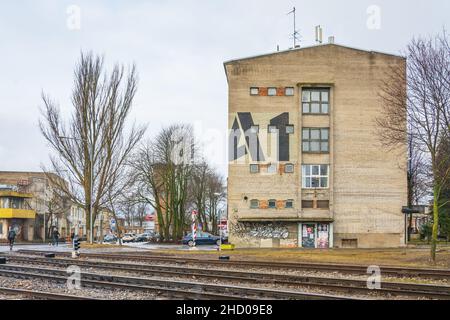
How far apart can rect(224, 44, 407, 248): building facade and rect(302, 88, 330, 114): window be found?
0.26 feet

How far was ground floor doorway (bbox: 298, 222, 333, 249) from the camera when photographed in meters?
45.8

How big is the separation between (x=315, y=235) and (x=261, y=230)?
417 centimetres

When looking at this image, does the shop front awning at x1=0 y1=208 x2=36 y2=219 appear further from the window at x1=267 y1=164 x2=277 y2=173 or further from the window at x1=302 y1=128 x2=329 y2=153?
the window at x1=302 y1=128 x2=329 y2=153

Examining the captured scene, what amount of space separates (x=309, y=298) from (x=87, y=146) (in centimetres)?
3754

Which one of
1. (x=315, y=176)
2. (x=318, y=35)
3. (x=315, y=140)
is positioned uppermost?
(x=318, y=35)

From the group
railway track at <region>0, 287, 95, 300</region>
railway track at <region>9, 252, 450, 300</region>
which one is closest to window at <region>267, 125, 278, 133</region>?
railway track at <region>9, 252, 450, 300</region>

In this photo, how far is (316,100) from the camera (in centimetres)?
4741

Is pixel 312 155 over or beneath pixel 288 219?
over

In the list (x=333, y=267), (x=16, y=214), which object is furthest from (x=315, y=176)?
(x=16, y=214)

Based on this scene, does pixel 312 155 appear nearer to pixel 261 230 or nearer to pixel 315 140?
pixel 315 140

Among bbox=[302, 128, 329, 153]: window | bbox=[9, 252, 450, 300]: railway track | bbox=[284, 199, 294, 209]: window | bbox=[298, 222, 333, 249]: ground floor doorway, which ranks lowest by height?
bbox=[298, 222, 333, 249]: ground floor doorway

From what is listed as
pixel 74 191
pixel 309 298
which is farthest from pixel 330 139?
pixel 309 298

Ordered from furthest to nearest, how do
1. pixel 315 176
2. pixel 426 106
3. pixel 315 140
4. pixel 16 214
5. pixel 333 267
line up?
1. pixel 16 214
2. pixel 315 140
3. pixel 315 176
4. pixel 426 106
5. pixel 333 267

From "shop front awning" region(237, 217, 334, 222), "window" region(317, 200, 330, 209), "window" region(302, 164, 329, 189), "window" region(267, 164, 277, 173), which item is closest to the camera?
"shop front awning" region(237, 217, 334, 222)
